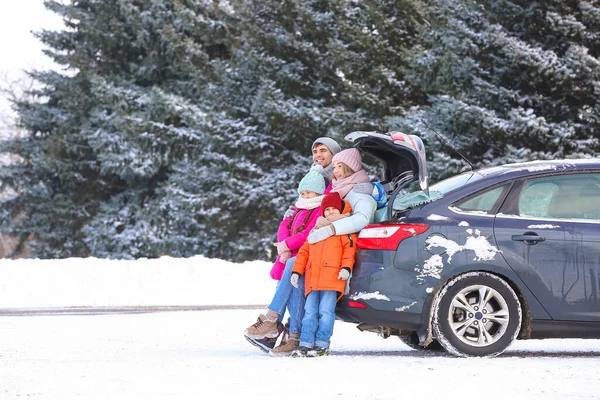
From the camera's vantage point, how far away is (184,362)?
7.55 m

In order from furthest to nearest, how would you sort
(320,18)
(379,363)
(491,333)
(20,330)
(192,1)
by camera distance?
(192,1)
(320,18)
(20,330)
(491,333)
(379,363)

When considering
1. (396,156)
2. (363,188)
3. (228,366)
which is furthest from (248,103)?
(228,366)

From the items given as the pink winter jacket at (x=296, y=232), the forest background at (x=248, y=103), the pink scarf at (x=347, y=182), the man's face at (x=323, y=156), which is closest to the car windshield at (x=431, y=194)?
the pink scarf at (x=347, y=182)

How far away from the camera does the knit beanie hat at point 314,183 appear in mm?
8727

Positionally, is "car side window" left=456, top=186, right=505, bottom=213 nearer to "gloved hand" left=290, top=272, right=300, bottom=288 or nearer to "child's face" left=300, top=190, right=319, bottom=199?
"child's face" left=300, top=190, right=319, bottom=199

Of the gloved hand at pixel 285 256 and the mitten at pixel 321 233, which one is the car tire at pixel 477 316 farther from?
the gloved hand at pixel 285 256

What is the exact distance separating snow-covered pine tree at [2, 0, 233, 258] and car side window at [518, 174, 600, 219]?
2925 centimetres

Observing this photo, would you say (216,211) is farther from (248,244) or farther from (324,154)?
(324,154)

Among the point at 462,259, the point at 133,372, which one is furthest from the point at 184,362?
the point at 462,259

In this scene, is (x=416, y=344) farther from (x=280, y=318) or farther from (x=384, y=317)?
(x=280, y=318)

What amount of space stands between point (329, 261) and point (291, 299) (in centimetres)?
61

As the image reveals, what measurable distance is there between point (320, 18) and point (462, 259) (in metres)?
30.3

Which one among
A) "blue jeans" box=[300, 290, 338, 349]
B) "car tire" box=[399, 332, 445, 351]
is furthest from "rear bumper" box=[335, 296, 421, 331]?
"car tire" box=[399, 332, 445, 351]

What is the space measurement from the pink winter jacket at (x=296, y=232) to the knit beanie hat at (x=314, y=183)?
6.6 inches
